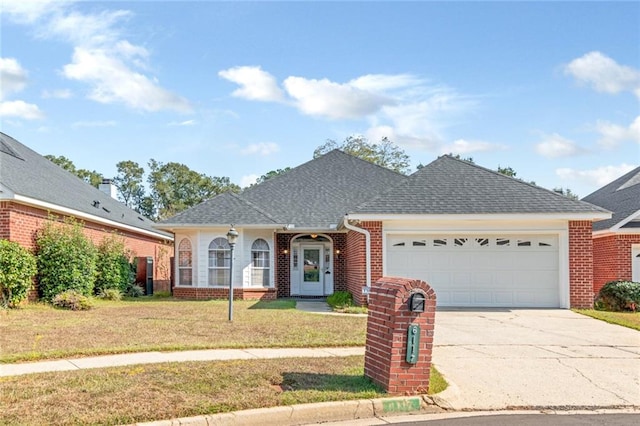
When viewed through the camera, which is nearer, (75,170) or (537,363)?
(537,363)

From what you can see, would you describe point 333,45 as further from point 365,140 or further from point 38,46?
point 365,140

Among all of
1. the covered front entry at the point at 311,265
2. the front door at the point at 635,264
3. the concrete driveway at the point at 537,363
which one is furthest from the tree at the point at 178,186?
the concrete driveway at the point at 537,363

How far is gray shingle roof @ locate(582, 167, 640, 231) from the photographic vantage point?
19.7 metres

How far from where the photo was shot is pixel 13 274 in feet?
47.0

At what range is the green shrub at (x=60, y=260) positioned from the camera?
16.2m

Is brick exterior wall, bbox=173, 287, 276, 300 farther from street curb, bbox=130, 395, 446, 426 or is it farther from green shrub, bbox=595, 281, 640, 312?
street curb, bbox=130, 395, 446, 426

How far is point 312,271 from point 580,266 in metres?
10.0

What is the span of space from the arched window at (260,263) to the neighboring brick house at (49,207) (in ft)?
18.7

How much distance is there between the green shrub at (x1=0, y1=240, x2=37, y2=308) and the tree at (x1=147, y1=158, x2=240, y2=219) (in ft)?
149

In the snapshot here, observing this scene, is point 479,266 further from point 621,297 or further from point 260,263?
point 260,263

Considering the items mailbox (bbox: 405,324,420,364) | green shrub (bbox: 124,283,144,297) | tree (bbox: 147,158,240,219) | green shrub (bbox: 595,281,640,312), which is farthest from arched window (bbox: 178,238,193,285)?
tree (bbox: 147,158,240,219)

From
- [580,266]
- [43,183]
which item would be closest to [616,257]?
[580,266]

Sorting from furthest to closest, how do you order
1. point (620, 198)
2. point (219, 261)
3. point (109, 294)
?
1. point (620, 198)
2. point (219, 261)
3. point (109, 294)

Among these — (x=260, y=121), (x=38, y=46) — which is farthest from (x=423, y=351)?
(x=260, y=121)
